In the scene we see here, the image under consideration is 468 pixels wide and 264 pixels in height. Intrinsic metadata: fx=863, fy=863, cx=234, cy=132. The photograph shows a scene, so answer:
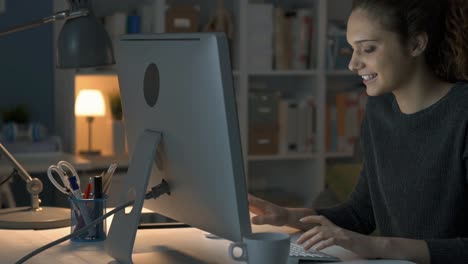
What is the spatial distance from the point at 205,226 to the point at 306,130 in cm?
302

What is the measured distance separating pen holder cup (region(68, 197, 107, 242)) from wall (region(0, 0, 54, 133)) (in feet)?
8.37

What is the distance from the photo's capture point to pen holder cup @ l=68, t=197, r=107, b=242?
1960mm

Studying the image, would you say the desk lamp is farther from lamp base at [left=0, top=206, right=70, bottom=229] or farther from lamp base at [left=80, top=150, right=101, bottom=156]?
lamp base at [left=80, top=150, right=101, bottom=156]

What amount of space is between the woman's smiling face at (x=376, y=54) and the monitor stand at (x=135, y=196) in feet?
1.78

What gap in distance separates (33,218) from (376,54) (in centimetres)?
95

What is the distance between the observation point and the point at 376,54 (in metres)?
1.99

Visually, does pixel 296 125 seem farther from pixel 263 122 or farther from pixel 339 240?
pixel 339 240

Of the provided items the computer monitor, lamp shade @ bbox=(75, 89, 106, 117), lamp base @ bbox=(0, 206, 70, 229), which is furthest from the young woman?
lamp shade @ bbox=(75, 89, 106, 117)

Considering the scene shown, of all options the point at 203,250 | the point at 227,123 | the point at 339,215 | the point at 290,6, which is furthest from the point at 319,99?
the point at 227,123

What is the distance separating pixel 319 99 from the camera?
184 inches

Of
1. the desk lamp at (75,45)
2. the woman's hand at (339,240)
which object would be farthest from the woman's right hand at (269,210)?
the desk lamp at (75,45)

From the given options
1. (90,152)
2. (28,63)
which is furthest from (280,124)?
(28,63)

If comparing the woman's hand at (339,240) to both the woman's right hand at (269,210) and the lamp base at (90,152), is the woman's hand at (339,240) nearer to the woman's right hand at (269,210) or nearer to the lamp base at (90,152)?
the woman's right hand at (269,210)

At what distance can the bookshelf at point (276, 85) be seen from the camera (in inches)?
172
